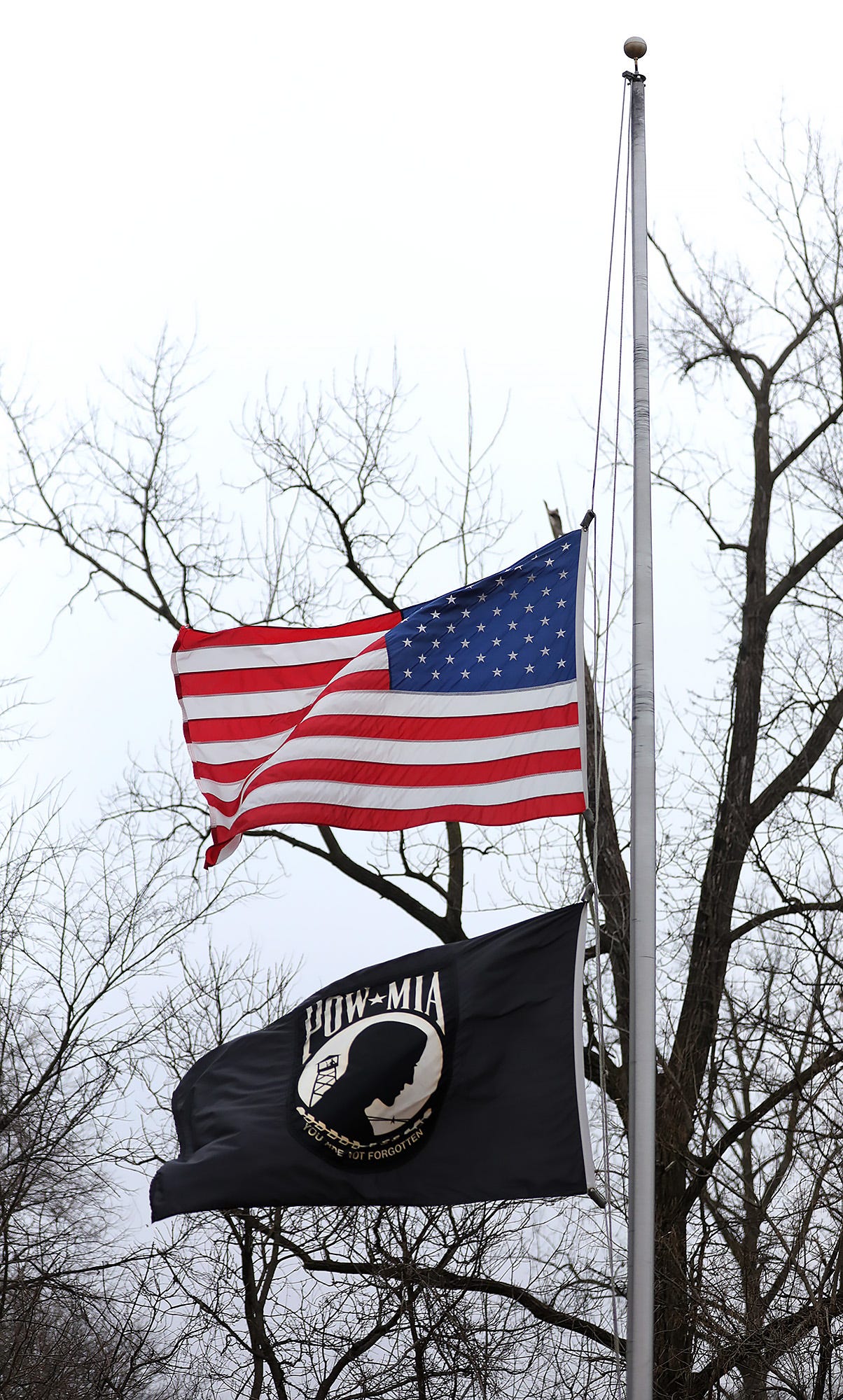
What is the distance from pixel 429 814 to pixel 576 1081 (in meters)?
1.42

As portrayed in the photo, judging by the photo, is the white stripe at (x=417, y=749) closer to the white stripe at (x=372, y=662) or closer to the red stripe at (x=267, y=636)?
the white stripe at (x=372, y=662)

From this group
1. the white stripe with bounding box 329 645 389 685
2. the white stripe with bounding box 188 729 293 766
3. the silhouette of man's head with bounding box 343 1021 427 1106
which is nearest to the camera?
the silhouette of man's head with bounding box 343 1021 427 1106

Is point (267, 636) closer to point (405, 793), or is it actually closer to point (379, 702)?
point (379, 702)

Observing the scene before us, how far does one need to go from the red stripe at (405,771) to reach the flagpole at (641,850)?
0.58 m

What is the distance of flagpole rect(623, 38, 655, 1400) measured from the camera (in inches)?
196

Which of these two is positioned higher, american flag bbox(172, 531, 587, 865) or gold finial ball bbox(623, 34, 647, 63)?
gold finial ball bbox(623, 34, 647, 63)

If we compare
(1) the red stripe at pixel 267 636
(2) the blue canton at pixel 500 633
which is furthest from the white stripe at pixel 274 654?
(2) the blue canton at pixel 500 633

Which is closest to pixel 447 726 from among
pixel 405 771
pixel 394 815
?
pixel 405 771

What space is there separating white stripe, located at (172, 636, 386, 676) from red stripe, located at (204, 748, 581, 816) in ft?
2.58

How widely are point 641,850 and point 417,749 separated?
144 cm

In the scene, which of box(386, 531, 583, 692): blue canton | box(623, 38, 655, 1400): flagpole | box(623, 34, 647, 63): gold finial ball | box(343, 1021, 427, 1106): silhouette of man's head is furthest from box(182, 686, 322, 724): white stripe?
box(623, 34, 647, 63): gold finial ball

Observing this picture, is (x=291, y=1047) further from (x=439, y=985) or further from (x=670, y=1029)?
(x=670, y=1029)

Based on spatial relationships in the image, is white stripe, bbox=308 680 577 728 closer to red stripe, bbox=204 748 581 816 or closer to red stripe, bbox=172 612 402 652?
red stripe, bbox=204 748 581 816

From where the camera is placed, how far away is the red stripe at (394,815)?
5980 mm
